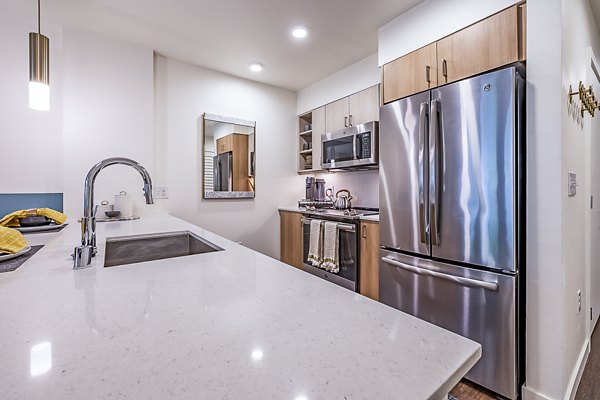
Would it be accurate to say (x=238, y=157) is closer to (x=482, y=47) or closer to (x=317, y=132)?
(x=317, y=132)

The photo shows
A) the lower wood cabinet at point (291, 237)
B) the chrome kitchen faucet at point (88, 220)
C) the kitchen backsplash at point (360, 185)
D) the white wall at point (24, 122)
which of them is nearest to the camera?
the chrome kitchen faucet at point (88, 220)

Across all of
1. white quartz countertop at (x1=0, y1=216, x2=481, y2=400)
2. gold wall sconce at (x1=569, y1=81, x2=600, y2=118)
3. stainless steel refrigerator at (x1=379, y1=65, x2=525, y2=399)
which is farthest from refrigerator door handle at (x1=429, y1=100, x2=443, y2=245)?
white quartz countertop at (x1=0, y1=216, x2=481, y2=400)

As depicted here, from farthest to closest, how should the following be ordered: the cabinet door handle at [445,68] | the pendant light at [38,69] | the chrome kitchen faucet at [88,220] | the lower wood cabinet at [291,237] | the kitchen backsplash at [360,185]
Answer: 1. the lower wood cabinet at [291,237]
2. the kitchen backsplash at [360,185]
3. the cabinet door handle at [445,68]
4. the pendant light at [38,69]
5. the chrome kitchen faucet at [88,220]

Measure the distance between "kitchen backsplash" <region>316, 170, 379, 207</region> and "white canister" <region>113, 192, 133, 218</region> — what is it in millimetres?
2253

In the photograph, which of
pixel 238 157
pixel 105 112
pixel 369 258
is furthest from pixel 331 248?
pixel 105 112

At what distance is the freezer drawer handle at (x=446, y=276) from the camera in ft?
4.89

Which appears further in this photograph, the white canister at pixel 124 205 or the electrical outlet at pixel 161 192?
the electrical outlet at pixel 161 192

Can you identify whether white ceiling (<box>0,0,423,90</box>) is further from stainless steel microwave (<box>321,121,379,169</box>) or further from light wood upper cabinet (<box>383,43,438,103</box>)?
stainless steel microwave (<box>321,121,379,169</box>)

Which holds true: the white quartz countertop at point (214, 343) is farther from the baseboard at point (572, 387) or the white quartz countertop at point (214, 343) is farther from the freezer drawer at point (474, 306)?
the baseboard at point (572, 387)

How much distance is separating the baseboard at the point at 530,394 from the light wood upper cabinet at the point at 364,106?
218 cm

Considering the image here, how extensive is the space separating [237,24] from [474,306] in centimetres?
257

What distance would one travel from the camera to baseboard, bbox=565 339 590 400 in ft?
4.77

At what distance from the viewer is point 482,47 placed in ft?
5.36


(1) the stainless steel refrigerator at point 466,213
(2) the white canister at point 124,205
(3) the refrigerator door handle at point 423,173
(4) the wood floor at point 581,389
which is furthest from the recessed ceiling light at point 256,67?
(4) the wood floor at point 581,389
